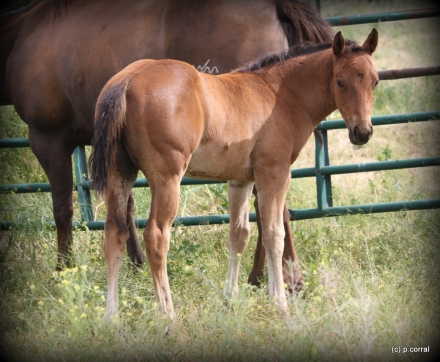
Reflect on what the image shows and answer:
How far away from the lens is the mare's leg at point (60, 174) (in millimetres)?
5129

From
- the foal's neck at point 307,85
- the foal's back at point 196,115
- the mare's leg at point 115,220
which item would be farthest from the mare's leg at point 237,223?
the mare's leg at point 115,220

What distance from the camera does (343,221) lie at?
5730mm

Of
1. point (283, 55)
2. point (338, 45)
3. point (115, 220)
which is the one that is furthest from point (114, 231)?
point (338, 45)

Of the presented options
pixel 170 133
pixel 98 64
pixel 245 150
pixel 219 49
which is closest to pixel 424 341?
pixel 245 150

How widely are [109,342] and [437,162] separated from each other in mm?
3312

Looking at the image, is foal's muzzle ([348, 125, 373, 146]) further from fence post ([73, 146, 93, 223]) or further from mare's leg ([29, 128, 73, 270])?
fence post ([73, 146, 93, 223])

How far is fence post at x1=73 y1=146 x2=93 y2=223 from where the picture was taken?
5.89 m

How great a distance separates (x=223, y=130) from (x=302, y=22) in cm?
123

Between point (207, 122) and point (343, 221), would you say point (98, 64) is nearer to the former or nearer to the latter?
point (207, 122)

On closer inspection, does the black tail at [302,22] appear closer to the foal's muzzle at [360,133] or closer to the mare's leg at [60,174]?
the foal's muzzle at [360,133]

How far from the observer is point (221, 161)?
4109 millimetres

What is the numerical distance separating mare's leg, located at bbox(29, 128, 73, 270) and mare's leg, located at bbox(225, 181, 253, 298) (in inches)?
52.1

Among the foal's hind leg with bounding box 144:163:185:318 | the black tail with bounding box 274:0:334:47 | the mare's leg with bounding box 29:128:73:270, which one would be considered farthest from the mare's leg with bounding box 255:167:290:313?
the mare's leg with bounding box 29:128:73:270

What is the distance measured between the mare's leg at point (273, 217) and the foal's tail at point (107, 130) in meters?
1.02
